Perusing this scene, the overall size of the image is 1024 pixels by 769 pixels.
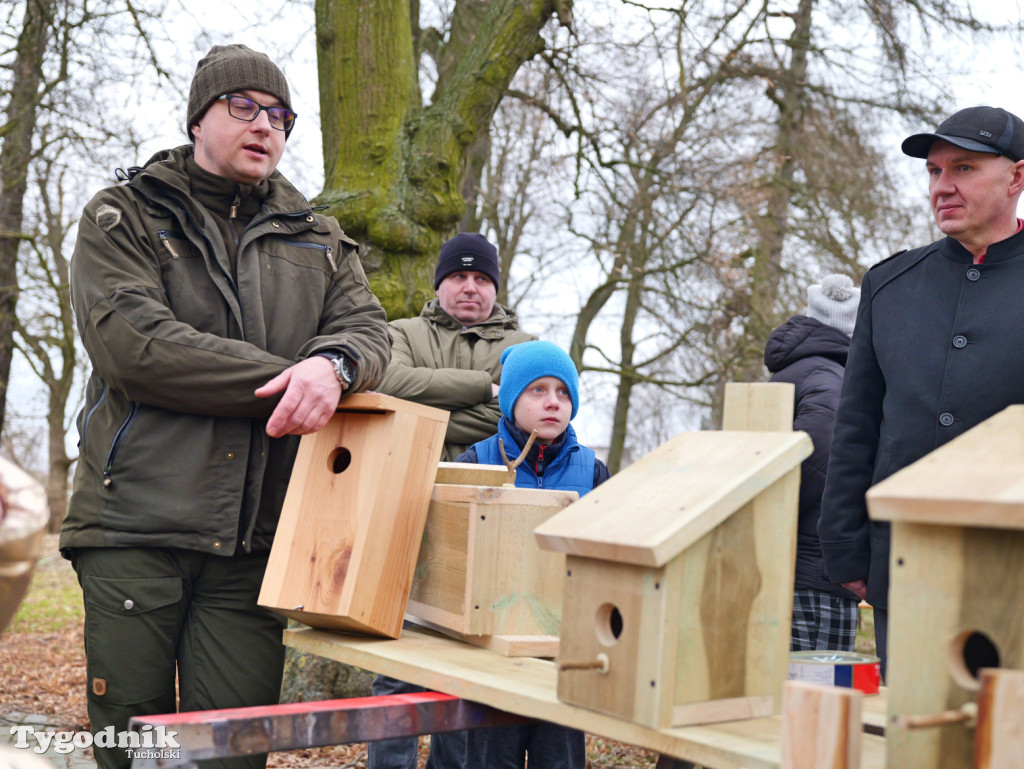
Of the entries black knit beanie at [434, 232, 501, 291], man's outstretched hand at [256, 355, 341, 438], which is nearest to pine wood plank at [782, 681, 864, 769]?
man's outstretched hand at [256, 355, 341, 438]

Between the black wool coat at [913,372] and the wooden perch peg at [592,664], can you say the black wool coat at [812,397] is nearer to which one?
the black wool coat at [913,372]

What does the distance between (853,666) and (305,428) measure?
4.26ft

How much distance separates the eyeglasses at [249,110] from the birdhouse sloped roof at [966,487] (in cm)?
192

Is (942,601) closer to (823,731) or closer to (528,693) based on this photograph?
(823,731)

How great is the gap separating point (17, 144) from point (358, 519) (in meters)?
7.52

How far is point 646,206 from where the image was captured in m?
9.57

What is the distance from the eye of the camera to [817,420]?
384cm

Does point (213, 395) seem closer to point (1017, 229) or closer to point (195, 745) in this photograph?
point (195, 745)

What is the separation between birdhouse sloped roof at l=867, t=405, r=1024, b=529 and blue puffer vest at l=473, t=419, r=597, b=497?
5.20 feet

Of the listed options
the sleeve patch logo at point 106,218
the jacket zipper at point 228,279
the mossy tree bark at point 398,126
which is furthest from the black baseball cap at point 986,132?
the mossy tree bark at point 398,126

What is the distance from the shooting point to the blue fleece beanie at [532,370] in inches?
128

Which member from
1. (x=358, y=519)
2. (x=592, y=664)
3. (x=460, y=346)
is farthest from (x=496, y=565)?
(x=460, y=346)

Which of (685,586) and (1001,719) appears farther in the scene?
(685,586)

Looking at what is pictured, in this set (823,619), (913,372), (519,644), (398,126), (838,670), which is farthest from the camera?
(398,126)
